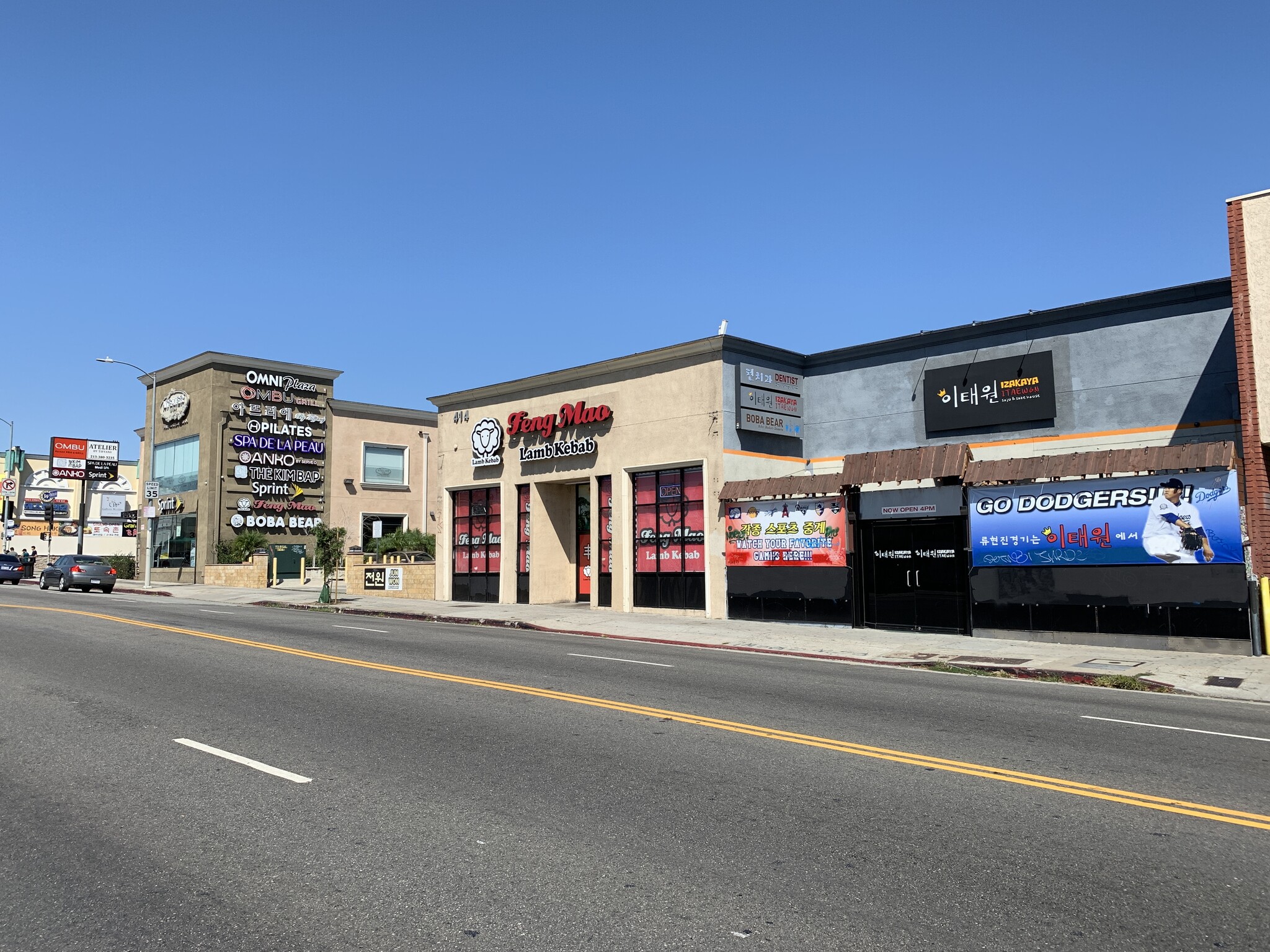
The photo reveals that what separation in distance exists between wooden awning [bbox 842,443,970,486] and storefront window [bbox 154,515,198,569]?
43.6m

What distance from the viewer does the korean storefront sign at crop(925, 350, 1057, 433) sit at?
76.5 feet

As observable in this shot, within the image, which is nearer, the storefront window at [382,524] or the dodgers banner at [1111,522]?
the dodgers banner at [1111,522]

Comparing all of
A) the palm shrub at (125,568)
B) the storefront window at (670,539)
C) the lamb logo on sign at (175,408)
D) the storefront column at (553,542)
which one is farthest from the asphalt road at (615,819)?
the palm shrub at (125,568)

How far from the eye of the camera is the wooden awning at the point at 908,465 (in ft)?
70.2

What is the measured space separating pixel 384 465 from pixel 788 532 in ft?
139

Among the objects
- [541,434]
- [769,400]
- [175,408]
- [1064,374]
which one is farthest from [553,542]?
[175,408]

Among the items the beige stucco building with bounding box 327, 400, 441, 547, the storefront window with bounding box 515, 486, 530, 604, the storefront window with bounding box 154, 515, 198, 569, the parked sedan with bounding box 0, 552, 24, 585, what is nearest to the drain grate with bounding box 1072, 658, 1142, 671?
the storefront window with bounding box 515, 486, 530, 604

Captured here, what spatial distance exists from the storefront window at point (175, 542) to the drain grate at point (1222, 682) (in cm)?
5203

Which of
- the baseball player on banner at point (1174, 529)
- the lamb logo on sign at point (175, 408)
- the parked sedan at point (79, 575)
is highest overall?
the lamb logo on sign at point (175, 408)

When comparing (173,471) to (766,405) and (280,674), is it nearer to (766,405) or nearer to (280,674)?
(766,405)

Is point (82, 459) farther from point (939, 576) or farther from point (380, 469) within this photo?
point (939, 576)

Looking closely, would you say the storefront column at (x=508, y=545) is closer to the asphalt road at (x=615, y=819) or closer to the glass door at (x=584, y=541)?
the glass door at (x=584, y=541)

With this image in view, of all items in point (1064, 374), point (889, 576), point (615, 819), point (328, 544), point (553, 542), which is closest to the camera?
point (615, 819)

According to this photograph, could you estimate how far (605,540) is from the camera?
28953mm
